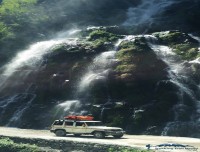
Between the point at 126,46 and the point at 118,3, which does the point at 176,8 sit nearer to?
the point at 118,3

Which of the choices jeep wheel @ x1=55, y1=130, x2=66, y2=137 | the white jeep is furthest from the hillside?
jeep wheel @ x1=55, y1=130, x2=66, y2=137

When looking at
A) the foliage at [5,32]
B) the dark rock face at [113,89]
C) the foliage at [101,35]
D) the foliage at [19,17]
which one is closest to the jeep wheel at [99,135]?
the dark rock face at [113,89]

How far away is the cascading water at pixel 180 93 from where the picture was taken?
3585cm

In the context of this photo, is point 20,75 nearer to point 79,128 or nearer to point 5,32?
point 5,32

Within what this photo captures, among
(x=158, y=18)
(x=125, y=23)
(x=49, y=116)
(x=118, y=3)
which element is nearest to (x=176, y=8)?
(x=158, y=18)

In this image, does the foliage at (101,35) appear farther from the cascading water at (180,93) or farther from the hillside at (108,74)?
the cascading water at (180,93)

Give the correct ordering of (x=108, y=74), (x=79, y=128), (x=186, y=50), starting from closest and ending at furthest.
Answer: (x=79, y=128), (x=108, y=74), (x=186, y=50)

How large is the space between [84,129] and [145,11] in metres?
50.9

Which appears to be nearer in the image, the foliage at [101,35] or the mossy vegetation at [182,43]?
the mossy vegetation at [182,43]

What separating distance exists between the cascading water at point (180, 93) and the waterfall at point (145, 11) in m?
22.3

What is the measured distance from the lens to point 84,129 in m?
33.9

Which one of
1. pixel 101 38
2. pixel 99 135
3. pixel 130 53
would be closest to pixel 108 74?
pixel 130 53

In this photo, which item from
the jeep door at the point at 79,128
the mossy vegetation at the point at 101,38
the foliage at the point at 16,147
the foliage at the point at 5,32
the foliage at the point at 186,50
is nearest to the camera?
the foliage at the point at 16,147

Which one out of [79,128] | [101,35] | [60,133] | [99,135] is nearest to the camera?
[99,135]
